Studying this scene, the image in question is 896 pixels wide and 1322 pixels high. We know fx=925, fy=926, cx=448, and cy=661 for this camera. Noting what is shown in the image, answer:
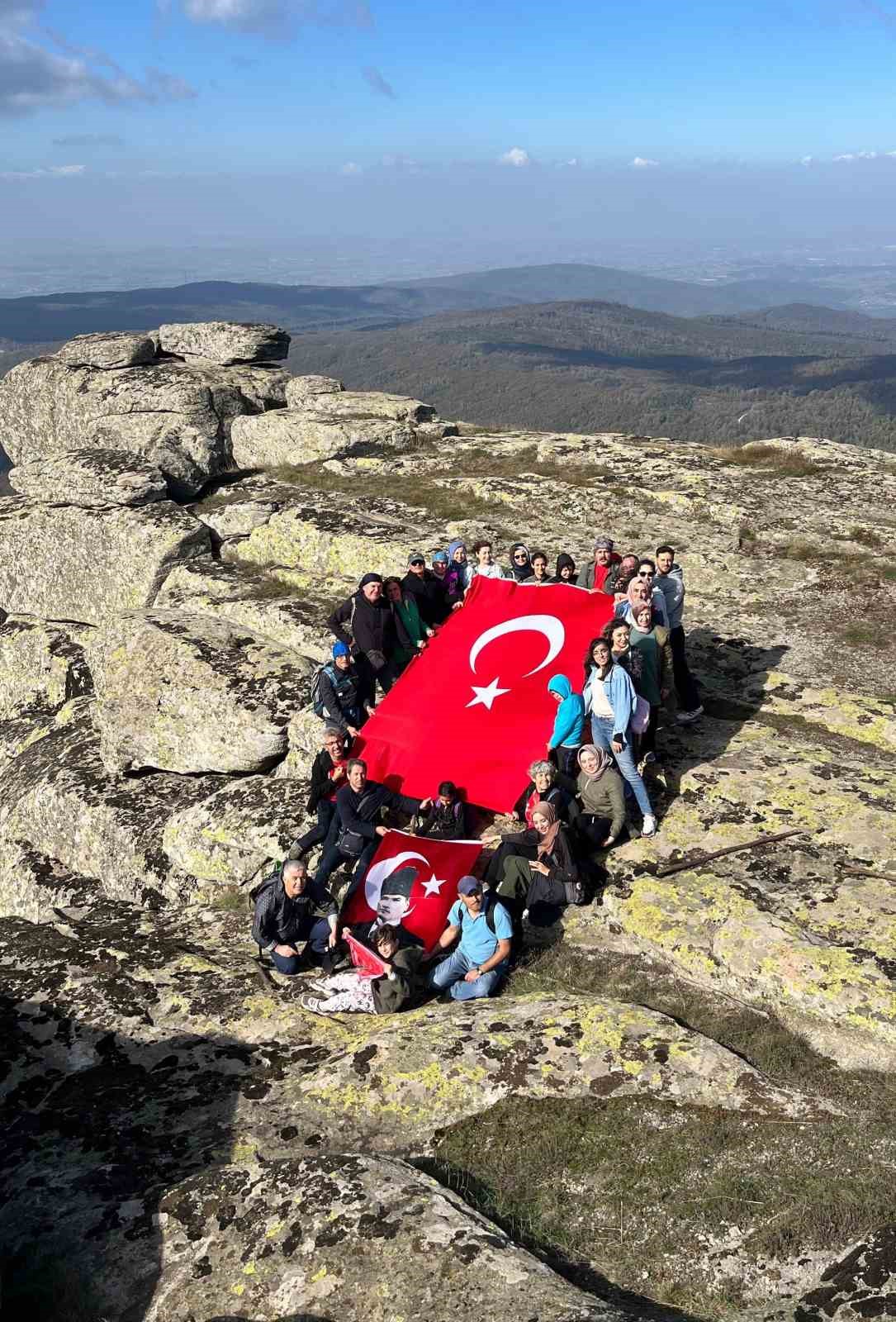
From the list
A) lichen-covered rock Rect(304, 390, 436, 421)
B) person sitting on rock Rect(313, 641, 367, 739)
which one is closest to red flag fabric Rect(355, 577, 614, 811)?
person sitting on rock Rect(313, 641, 367, 739)

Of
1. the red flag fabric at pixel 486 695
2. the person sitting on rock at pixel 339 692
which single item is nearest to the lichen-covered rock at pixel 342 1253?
the red flag fabric at pixel 486 695

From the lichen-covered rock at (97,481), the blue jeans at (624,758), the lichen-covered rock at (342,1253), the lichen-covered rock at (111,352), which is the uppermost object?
the lichen-covered rock at (111,352)

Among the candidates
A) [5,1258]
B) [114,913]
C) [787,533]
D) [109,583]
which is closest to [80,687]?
[109,583]

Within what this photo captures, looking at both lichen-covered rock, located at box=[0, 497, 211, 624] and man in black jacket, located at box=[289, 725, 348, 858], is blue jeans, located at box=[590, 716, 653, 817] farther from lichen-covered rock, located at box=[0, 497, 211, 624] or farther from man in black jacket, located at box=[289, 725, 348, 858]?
lichen-covered rock, located at box=[0, 497, 211, 624]

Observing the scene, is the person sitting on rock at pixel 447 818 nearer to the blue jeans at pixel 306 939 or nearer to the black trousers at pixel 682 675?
the blue jeans at pixel 306 939

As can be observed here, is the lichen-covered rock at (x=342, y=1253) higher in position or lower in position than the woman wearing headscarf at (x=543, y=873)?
lower

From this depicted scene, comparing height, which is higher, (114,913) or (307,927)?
(307,927)

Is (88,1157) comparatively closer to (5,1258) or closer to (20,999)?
(5,1258)
